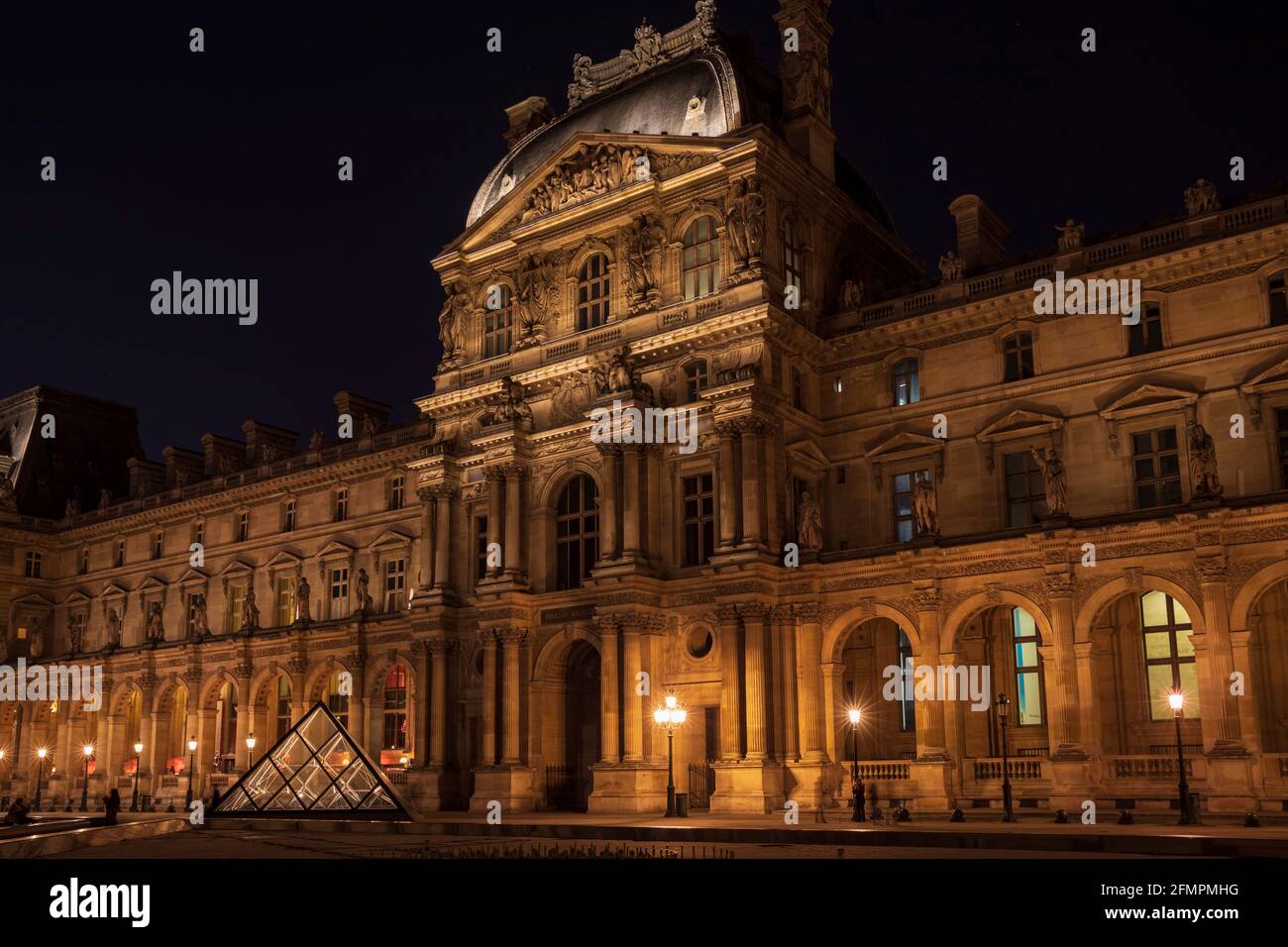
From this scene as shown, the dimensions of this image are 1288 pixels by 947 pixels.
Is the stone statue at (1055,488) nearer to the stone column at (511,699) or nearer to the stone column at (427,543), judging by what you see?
the stone column at (511,699)

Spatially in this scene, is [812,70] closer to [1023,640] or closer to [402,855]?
[1023,640]

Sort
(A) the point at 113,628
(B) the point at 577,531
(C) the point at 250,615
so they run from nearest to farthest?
(B) the point at 577,531
(C) the point at 250,615
(A) the point at 113,628

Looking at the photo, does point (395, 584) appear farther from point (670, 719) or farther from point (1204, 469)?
point (1204, 469)

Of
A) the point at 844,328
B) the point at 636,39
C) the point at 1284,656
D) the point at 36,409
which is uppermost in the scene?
the point at 636,39

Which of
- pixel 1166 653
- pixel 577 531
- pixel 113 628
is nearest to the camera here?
pixel 1166 653

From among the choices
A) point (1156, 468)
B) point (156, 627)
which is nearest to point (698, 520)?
point (1156, 468)

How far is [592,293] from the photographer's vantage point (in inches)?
1929

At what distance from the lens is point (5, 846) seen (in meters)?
27.2

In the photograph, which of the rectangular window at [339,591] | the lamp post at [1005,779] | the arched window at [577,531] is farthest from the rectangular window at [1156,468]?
the rectangular window at [339,591]

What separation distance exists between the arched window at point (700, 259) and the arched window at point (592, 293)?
11.4 ft

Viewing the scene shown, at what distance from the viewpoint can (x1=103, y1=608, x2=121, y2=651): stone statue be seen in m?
71.3

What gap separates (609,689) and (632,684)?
33.7 inches
